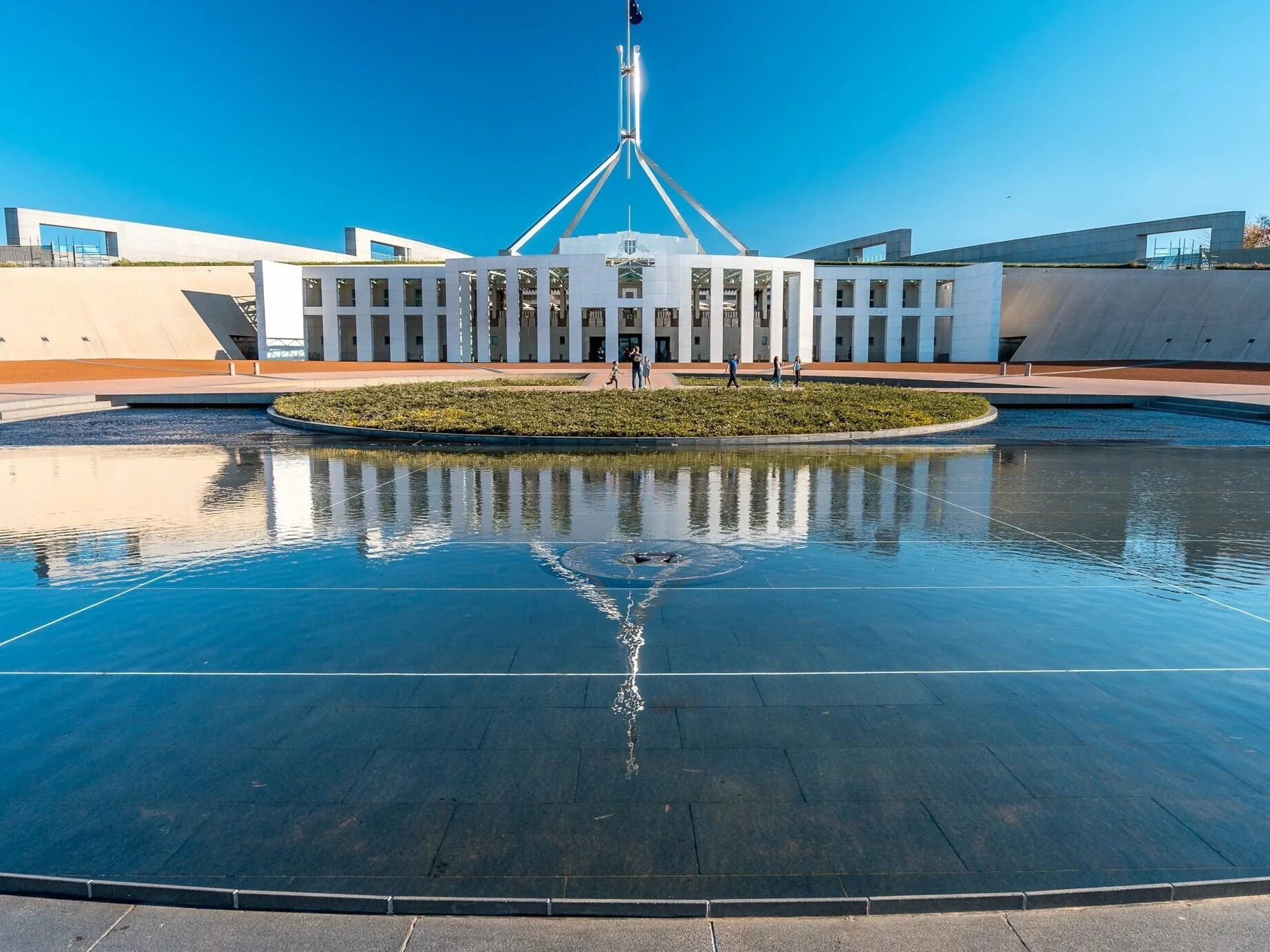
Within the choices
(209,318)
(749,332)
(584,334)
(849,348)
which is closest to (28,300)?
(209,318)

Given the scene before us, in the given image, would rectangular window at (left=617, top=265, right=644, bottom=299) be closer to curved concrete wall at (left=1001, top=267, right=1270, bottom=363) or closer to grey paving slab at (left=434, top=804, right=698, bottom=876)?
curved concrete wall at (left=1001, top=267, right=1270, bottom=363)

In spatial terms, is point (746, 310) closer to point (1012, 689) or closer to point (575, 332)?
point (575, 332)

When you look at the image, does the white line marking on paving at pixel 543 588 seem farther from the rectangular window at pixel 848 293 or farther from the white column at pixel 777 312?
the rectangular window at pixel 848 293

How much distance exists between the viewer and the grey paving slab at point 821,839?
272cm

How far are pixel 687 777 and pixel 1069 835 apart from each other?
136cm

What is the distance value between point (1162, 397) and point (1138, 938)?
86.0 feet

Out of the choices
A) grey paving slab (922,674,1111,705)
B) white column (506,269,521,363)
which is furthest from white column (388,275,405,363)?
grey paving slab (922,674,1111,705)

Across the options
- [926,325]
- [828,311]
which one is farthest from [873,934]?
[926,325]

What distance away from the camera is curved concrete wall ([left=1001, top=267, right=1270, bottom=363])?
43.3 metres

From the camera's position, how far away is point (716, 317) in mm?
48406

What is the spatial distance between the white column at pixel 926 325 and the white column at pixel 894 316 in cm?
124

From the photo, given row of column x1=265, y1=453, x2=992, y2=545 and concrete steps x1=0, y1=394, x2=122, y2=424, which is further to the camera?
concrete steps x1=0, y1=394, x2=122, y2=424

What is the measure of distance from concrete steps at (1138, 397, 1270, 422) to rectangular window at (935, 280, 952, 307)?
1230 inches

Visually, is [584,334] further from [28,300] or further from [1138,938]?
[1138,938]
